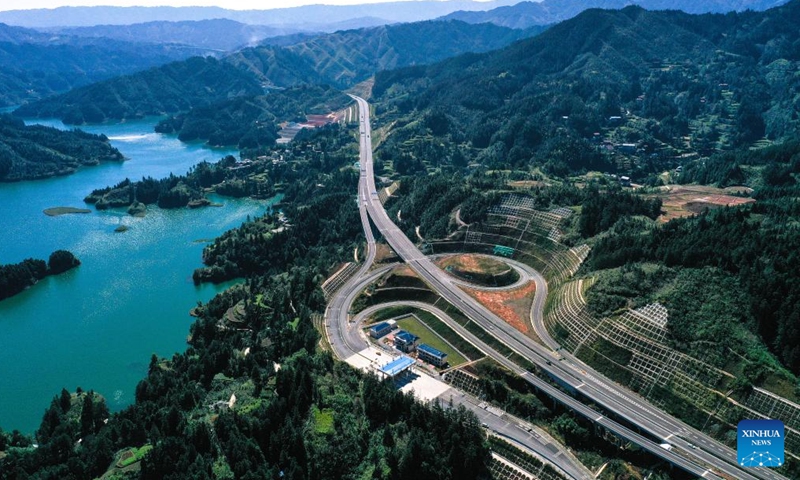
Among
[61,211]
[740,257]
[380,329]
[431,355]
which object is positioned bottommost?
[61,211]

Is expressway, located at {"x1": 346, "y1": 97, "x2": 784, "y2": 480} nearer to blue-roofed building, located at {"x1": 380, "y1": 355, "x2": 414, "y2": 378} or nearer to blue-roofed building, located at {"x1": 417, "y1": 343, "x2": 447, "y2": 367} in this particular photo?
blue-roofed building, located at {"x1": 417, "y1": 343, "x2": 447, "y2": 367}

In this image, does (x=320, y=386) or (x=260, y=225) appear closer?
(x=320, y=386)

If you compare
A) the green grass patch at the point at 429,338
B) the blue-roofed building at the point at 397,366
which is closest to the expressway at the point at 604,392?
the green grass patch at the point at 429,338

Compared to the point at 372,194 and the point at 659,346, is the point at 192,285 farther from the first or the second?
the point at 659,346

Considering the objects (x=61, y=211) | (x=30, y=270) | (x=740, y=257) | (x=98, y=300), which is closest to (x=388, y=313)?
(x=740, y=257)

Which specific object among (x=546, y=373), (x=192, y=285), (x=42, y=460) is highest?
(x=546, y=373)

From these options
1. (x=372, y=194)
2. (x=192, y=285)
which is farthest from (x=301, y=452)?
(x=372, y=194)

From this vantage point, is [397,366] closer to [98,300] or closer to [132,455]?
[132,455]
